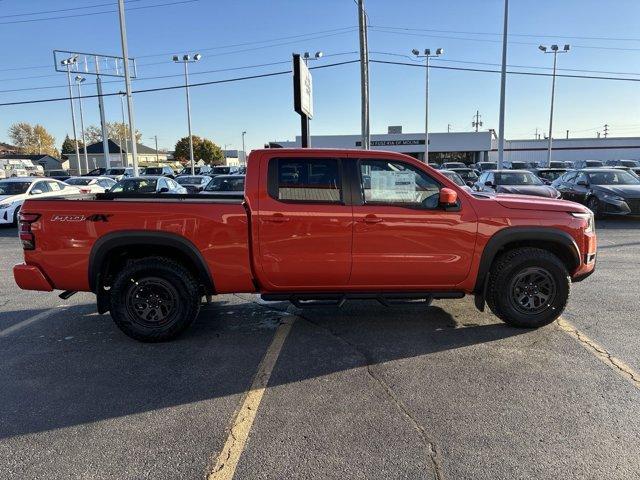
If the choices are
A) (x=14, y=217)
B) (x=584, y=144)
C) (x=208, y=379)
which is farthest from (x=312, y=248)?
(x=584, y=144)

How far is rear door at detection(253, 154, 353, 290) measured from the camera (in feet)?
14.6

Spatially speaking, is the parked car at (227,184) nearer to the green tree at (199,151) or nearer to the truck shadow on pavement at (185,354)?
the truck shadow on pavement at (185,354)

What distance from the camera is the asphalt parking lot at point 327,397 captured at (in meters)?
2.76

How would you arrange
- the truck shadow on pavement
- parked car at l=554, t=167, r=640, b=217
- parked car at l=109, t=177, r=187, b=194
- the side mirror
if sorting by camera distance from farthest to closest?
parked car at l=109, t=177, r=187, b=194, parked car at l=554, t=167, r=640, b=217, the side mirror, the truck shadow on pavement

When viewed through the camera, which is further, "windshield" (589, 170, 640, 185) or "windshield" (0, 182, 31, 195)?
"windshield" (589, 170, 640, 185)

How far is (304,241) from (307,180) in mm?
621

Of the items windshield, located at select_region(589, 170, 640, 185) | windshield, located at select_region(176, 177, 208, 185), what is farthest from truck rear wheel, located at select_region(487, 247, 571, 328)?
windshield, located at select_region(176, 177, 208, 185)

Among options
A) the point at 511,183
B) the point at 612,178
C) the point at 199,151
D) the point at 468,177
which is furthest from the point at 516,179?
the point at 199,151

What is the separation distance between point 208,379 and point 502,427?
2.31 meters

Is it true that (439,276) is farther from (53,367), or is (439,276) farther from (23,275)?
(23,275)

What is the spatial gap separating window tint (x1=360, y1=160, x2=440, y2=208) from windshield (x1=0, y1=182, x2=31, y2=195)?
1388 centimetres

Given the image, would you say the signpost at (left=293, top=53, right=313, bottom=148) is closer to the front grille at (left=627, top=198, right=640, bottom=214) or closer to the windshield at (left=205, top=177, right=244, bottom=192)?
the windshield at (left=205, top=177, right=244, bottom=192)

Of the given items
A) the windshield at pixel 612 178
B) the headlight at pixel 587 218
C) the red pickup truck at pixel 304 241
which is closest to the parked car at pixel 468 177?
the windshield at pixel 612 178

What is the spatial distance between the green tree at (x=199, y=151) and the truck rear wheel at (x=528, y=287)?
255 ft
